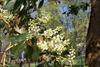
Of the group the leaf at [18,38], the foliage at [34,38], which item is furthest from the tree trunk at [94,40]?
the leaf at [18,38]

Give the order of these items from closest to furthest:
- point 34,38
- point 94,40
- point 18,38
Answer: point 18,38 → point 34,38 → point 94,40

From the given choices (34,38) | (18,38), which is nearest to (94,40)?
(34,38)

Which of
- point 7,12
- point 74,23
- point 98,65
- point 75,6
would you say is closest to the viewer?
point 7,12

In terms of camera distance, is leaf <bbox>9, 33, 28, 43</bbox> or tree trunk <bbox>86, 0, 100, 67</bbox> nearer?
leaf <bbox>9, 33, 28, 43</bbox>

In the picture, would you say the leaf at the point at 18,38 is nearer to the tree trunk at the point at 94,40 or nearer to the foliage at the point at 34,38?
the foliage at the point at 34,38

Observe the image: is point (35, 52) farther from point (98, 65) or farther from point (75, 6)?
point (75, 6)

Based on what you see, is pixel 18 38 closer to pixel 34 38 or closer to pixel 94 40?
pixel 34 38

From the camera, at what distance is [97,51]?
158cm

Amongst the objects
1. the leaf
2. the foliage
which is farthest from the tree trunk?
the leaf

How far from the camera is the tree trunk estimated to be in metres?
1.59

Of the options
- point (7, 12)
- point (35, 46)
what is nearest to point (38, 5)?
point (7, 12)

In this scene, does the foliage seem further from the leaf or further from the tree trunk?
the tree trunk

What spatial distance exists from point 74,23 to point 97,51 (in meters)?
9.08

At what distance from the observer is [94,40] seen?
161 centimetres
